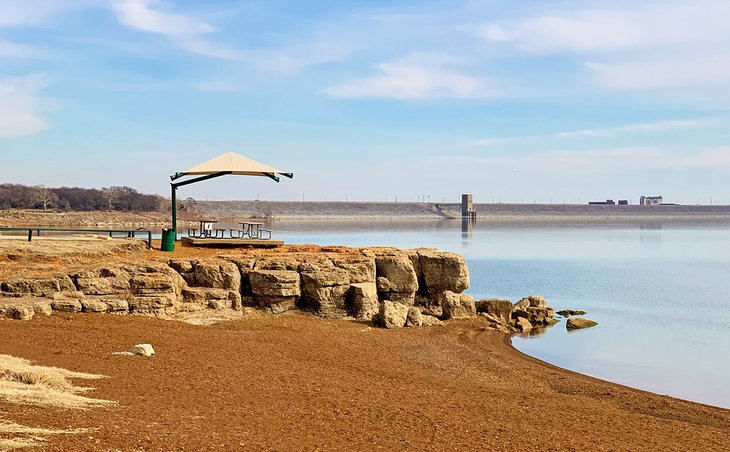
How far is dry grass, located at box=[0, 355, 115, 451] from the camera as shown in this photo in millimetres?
7453

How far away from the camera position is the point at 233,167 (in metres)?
23.0

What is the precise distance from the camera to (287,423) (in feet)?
31.1

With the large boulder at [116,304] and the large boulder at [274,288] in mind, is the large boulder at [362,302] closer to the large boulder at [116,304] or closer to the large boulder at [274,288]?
the large boulder at [274,288]

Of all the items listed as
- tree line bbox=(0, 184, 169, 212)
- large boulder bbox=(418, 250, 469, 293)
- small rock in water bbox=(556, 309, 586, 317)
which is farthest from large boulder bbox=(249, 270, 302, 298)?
tree line bbox=(0, 184, 169, 212)

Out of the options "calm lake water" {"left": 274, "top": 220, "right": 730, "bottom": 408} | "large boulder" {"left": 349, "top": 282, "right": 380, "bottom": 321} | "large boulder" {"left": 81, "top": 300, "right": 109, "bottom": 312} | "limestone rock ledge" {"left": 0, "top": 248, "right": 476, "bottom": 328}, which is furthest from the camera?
"large boulder" {"left": 349, "top": 282, "right": 380, "bottom": 321}

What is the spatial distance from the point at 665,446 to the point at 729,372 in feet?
33.2

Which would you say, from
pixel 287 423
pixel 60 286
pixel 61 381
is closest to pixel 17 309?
pixel 60 286

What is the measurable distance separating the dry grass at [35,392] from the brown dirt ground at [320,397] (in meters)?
0.26

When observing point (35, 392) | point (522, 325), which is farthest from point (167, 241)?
point (35, 392)

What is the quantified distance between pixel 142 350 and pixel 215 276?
21.8ft

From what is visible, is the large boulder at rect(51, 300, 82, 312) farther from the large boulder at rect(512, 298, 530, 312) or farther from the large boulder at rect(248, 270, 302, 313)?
the large boulder at rect(512, 298, 530, 312)

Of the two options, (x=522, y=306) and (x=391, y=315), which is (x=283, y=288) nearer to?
(x=391, y=315)

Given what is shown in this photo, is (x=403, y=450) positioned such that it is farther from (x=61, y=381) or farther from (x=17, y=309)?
(x=17, y=309)

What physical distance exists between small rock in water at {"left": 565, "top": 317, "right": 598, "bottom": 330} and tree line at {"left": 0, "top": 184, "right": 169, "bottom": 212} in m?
78.9
